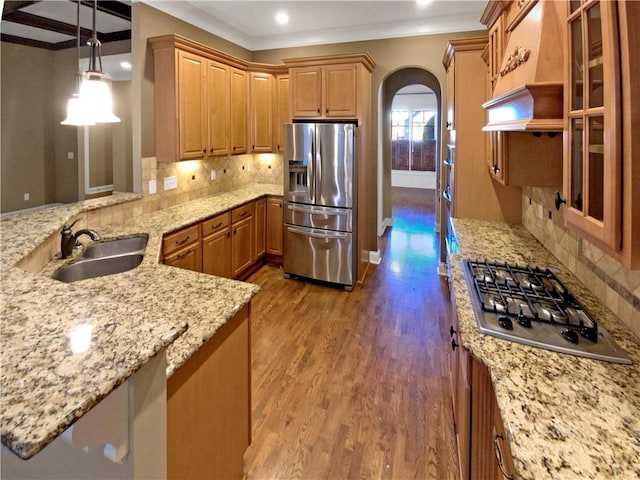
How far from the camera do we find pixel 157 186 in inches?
153

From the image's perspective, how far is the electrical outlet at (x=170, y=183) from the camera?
4.00 m

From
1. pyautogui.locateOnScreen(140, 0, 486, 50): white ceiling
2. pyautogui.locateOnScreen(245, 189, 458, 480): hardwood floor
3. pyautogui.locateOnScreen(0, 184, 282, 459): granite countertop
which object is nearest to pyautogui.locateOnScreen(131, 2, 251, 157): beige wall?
pyautogui.locateOnScreen(140, 0, 486, 50): white ceiling

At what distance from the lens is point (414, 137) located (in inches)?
457

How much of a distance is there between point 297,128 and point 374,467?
341cm

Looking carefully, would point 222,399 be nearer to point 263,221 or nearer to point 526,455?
point 526,455

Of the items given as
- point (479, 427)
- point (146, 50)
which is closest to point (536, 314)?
point (479, 427)

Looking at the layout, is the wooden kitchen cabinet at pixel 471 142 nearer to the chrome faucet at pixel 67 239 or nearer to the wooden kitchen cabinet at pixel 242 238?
the wooden kitchen cabinet at pixel 242 238

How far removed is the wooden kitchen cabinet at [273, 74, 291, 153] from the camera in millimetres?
4938

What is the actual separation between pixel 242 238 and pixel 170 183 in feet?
3.24

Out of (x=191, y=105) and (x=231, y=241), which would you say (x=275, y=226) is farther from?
(x=191, y=105)

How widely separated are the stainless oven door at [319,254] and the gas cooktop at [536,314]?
2.35 m

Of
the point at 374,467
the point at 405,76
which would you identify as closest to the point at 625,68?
the point at 374,467

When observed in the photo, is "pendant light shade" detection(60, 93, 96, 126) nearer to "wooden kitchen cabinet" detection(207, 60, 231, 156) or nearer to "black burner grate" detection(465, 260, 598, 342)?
"wooden kitchen cabinet" detection(207, 60, 231, 156)

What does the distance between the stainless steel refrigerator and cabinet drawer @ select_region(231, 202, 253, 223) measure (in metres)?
0.44
